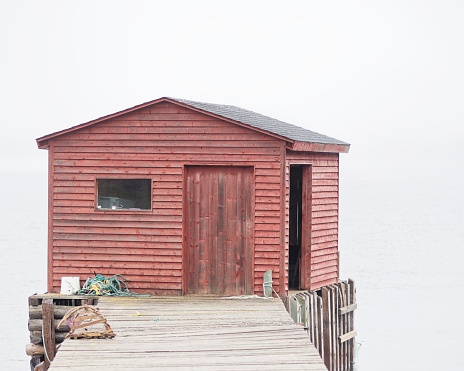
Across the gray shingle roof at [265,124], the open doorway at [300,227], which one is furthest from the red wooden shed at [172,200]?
the open doorway at [300,227]

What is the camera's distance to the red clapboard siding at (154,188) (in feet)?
68.3

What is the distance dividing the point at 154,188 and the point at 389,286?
39.1 m

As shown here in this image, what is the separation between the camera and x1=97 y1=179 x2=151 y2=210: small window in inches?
837

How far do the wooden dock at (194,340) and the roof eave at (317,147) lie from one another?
9.04ft

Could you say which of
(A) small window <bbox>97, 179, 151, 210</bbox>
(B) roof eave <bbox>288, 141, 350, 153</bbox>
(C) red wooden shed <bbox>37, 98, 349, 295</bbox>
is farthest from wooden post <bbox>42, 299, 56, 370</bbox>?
(B) roof eave <bbox>288, 141, 350, 153</bbox>

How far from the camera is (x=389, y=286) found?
193 feet

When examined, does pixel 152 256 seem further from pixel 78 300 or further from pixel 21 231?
pixel 21 231

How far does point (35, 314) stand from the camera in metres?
20.5

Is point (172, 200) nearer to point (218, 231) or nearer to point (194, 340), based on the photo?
point (218, 231)

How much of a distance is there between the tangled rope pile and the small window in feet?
4.24

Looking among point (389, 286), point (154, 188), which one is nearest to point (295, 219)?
point (154, 188)

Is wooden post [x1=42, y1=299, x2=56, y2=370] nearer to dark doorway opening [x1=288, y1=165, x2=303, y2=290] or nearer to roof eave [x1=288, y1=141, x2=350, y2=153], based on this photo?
roof eave [x1=288, y1=141, x2=350, y2=153]

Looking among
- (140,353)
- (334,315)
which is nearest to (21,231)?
(334,315)

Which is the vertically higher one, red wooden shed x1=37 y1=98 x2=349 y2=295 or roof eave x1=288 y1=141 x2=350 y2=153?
roof eave x1=288 y1=141 x2=350 y2=153
